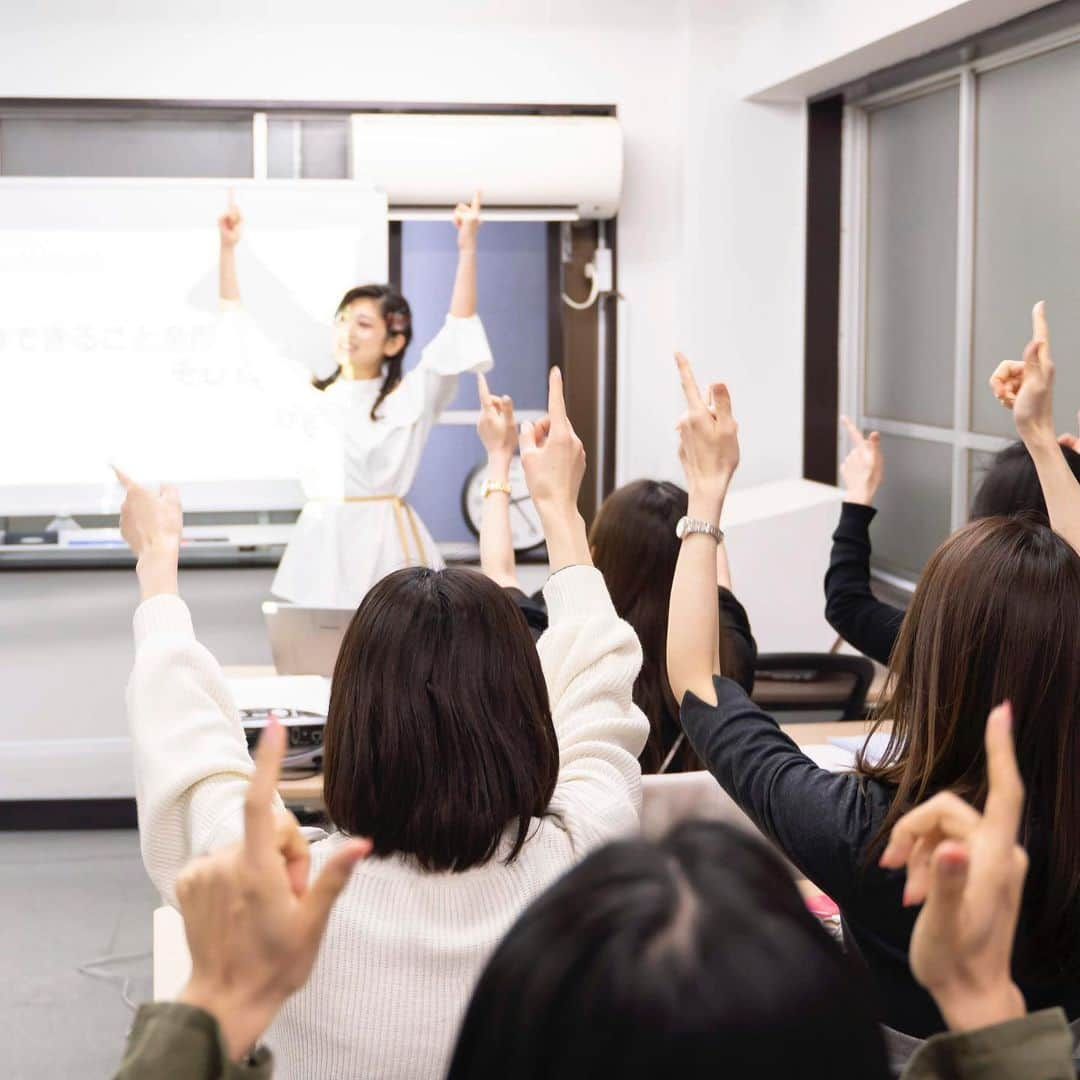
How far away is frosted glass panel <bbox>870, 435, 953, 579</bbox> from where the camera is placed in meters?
3.94

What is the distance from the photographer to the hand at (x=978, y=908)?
0.71 m

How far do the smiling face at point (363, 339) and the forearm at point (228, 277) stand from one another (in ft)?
1.00

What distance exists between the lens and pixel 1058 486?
1.76 meters

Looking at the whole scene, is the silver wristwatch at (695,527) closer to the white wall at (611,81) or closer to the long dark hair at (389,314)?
the long dark hair at (389,314)

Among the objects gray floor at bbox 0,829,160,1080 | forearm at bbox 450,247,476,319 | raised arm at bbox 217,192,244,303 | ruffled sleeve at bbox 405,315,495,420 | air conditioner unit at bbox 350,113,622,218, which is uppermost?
air conditioner unit at bbox 350,113,622,218

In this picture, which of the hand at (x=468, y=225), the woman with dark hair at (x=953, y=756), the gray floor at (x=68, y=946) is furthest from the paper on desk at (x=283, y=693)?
the woman with dark hair at (x=953, y=756)

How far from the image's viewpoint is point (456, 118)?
435cm

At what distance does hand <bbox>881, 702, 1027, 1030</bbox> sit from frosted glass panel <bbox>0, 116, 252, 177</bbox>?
4.14 metres

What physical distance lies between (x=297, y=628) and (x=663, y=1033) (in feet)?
8.92

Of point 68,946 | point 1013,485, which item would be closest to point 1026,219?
point 1013,485

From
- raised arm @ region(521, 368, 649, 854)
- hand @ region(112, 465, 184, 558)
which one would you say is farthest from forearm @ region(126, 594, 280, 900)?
raised arm @ region(521, 368, 649, 854)

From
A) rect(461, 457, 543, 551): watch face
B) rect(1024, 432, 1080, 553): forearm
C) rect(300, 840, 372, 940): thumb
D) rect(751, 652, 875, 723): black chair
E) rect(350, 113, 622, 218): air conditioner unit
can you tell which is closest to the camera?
rect(300, 840, 372, 940): thumb

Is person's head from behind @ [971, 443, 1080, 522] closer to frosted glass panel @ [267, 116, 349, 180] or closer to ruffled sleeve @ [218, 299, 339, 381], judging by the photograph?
ruffled sleeve @ [218, 299, 339, 381]

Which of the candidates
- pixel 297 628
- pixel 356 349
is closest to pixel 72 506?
pixel 356 349
